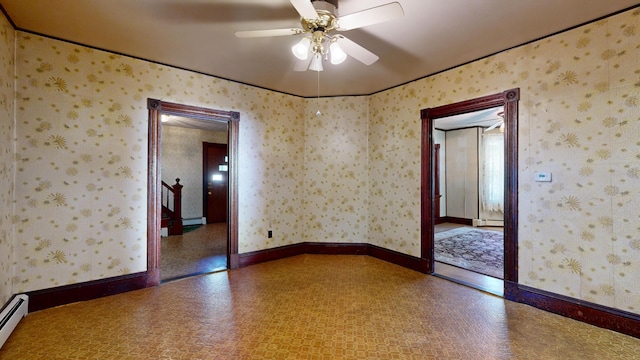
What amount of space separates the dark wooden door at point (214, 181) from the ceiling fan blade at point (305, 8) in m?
6.67

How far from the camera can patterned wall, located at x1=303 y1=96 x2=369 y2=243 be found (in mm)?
4668

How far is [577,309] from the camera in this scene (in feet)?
8.30

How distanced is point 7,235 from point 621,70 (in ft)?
17.7

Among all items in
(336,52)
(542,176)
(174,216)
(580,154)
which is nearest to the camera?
(336,52)

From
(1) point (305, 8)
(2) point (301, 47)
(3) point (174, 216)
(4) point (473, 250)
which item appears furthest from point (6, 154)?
(4) point (473, 250)

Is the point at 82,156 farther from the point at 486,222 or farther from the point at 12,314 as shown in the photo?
the point at 486,222

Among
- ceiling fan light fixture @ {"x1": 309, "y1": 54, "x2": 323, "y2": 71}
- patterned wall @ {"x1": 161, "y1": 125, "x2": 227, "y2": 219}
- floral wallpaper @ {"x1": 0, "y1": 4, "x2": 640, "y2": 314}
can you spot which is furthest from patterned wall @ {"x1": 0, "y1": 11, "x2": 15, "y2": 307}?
patterned wall @ {"x1": 161, "y1": 125, "x2": 227, "y2": 219}

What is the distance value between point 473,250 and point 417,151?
2289mm

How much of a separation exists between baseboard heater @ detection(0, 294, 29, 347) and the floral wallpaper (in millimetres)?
174

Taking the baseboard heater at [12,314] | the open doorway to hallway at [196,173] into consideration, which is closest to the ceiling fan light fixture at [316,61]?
the baseboard heater at [12,314]

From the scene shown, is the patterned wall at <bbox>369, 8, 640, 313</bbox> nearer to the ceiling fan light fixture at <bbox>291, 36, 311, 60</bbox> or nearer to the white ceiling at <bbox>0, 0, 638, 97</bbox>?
the white ceiling at <bbox>0, 0, 638, 97</bbox>

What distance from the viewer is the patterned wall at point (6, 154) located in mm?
2324

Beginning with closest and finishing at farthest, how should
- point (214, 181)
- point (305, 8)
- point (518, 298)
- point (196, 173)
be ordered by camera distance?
point (305, 8) < point (518, 298) < point (196, 173) < point (214, 181)

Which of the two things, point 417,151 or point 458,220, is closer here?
point 417,151
